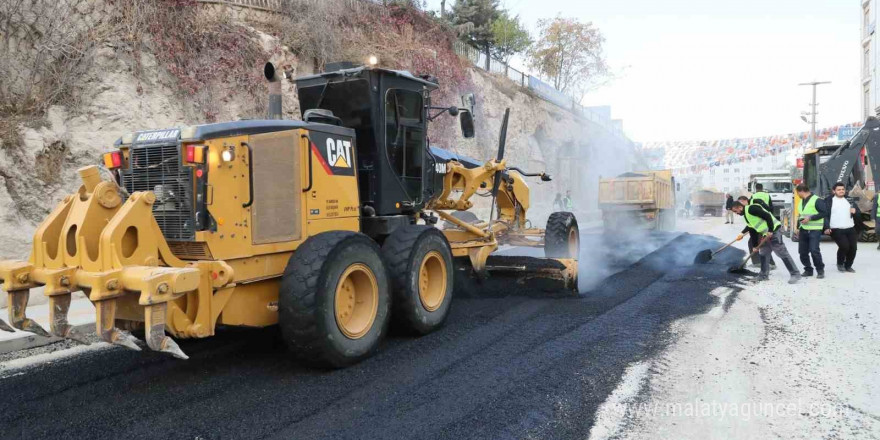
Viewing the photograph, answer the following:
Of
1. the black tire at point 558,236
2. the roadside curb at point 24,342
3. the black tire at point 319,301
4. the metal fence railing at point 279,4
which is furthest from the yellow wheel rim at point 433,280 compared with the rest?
the metal fence railing at point 279,4

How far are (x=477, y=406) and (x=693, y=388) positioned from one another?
5.39 feet

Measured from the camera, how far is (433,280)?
6109 mm

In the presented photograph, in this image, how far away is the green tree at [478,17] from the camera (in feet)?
104

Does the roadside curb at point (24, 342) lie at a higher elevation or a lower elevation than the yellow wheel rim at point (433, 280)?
lower

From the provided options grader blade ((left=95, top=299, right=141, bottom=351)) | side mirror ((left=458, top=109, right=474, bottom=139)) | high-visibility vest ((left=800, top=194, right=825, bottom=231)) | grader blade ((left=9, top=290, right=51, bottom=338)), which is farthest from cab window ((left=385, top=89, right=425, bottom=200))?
high-visibility vest ((left=800, top=194, right=825, bottom=231))

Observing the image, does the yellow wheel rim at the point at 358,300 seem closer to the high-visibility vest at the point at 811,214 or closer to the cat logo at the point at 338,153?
the cat logo at the point at 338,153

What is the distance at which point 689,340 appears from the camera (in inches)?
219

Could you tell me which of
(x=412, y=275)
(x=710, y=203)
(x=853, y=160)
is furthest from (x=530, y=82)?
(x=412, y=275)

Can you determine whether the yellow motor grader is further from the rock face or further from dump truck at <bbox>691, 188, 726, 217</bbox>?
dump truck at <bbox>691, 188, 726, 217</bbox>

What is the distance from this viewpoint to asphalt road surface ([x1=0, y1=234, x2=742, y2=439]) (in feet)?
12.0

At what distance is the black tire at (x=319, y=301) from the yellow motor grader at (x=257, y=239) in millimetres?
12

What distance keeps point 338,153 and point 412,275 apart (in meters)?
1.33

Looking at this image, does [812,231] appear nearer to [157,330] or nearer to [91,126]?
[157,330]

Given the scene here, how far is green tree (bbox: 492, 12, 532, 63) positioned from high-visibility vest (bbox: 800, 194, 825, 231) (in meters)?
24.7
